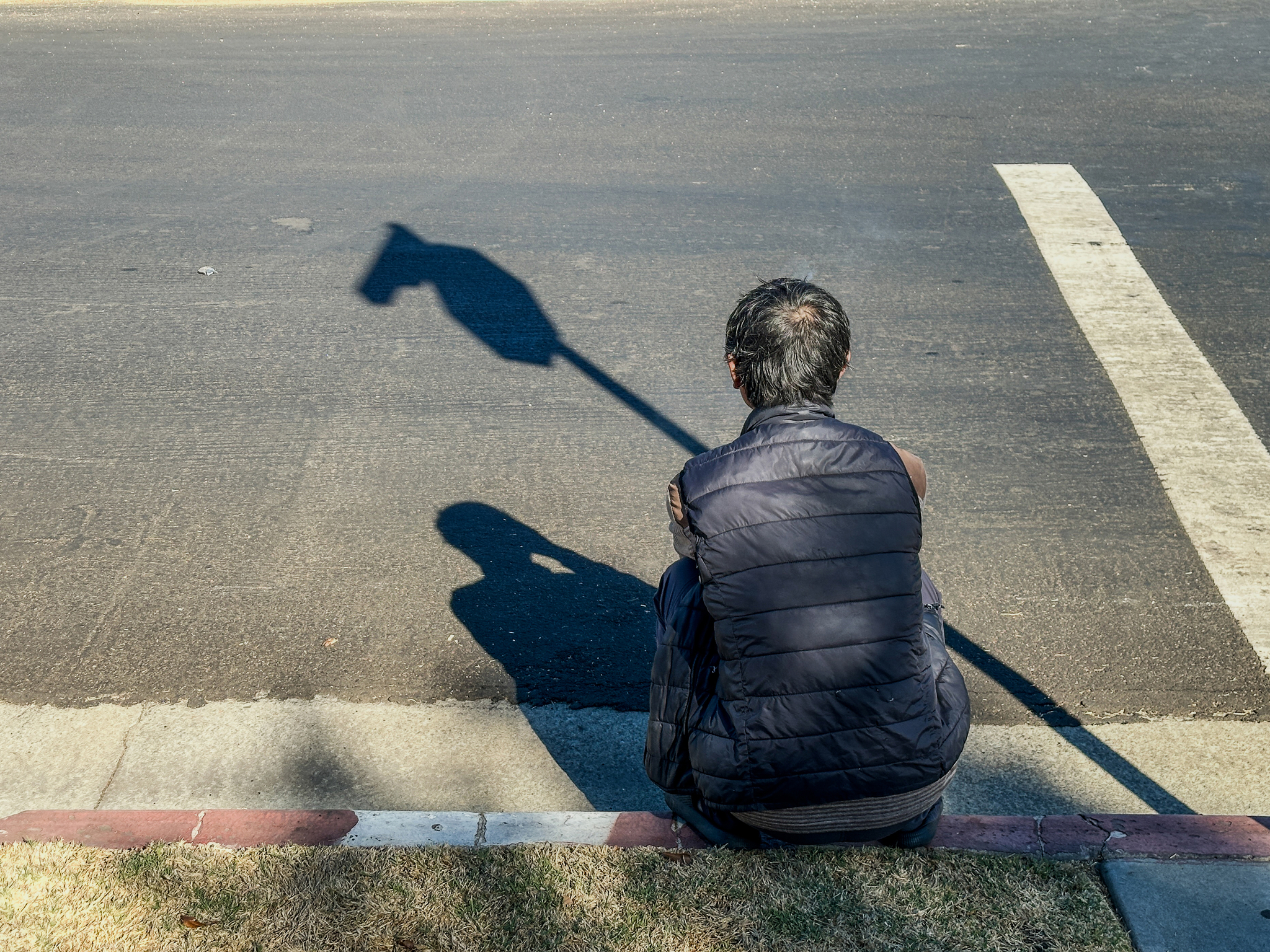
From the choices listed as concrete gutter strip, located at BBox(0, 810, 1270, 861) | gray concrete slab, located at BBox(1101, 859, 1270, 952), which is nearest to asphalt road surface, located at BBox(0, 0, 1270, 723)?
concrete gutter strip, located at BBox(0, 810, 1270, 861)

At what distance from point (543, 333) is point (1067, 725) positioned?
12.8 feet

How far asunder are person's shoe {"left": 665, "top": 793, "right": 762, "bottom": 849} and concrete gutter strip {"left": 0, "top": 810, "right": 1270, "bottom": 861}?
Result: 5cm

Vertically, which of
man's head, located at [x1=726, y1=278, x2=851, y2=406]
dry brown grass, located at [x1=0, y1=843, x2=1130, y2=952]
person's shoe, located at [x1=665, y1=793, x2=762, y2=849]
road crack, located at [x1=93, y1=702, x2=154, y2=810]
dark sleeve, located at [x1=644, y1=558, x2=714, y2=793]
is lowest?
road crack, located at [x1=93, y1=702, x2=154, y2=810]

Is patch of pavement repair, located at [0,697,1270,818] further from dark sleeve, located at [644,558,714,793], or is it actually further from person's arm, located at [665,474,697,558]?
person's arm, located at [665,474,697,558]

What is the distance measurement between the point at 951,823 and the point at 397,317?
488cm

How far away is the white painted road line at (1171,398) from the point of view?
16.3ft

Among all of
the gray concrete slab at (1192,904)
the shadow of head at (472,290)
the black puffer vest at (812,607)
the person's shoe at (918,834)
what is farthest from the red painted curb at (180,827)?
the shadow of head at (472,290)

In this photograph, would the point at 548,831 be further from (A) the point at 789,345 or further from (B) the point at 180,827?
(A) the point at 789,345

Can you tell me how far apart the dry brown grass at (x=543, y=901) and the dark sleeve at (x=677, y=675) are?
0.98 feet

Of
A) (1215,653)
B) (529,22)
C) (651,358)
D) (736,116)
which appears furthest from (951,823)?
(529,22)

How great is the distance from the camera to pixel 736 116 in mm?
10383

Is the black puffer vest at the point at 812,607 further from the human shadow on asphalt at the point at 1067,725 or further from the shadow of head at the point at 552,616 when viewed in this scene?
the shadow of head at the point at 552,616

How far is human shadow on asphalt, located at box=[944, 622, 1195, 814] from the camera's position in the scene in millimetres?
3828

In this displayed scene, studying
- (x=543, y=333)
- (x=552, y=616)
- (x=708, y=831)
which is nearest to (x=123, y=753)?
(x=552, y=616)
